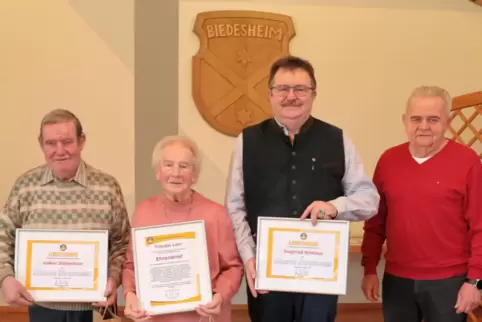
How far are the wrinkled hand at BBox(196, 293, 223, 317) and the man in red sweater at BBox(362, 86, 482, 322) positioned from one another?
2.11 ft

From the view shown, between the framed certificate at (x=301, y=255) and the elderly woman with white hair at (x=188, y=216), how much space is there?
0.10 metres

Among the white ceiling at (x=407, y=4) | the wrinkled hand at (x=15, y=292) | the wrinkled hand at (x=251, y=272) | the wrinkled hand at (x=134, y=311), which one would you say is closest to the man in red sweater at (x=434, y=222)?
the wrinkled hand at (x=251, y=272)

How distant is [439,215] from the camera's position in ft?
5.13

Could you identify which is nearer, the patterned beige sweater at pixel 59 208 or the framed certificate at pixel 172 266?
the framed certificate at pixel 172 266

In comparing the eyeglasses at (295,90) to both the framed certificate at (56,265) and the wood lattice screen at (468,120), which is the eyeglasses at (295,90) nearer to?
the framed certificate at (56,265)

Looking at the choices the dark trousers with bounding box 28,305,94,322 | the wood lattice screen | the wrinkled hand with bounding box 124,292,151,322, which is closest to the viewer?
the wrinkled hand with bounding box 124,292,151,322

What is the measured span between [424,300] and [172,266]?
2.72 ft

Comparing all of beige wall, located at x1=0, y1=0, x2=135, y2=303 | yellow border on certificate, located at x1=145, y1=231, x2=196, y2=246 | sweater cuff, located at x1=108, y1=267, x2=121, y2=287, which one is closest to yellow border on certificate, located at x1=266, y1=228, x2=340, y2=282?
yellow border on certificate, located at x1=145, y1=231, x2=196, y2=246

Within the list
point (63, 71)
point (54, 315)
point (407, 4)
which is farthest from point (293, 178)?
point (407, 4)

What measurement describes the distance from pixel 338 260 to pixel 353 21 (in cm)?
193

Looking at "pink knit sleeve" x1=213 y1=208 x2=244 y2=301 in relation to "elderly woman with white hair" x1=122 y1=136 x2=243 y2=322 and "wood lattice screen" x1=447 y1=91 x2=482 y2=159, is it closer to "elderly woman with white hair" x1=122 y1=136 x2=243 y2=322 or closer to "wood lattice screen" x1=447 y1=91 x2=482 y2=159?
"elderly woman with white hair" x1=122 y1=136 x2=243 y2=322

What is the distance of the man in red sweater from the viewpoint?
1556 millimetres

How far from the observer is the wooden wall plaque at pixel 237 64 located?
2.81m

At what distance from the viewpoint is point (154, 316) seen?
4.55 ft
